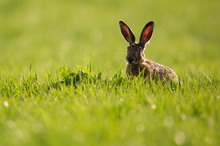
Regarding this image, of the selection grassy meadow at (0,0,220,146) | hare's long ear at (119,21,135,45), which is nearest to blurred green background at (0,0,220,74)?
hare's long ear at (119,21,135,45)

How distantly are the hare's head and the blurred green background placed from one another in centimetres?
454

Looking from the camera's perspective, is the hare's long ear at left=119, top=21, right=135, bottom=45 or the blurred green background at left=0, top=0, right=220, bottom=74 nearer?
the hare's long ear at left=119, top=21, right=135, bottom=45

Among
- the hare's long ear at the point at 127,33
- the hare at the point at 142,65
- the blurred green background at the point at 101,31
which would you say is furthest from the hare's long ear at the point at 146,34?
the blurred green background at the point at 101,31

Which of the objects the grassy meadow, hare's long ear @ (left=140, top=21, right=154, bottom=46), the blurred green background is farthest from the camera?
the blurred green background

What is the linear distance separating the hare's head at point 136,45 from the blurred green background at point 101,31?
4.54m

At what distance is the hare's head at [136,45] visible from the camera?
751 cm

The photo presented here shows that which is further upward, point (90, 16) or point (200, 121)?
point (90, 16)

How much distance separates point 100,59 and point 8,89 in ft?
24.5

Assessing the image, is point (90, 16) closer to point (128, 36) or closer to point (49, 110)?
point (128, 36)

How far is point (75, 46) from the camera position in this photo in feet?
55.6

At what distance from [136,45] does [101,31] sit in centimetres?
1228

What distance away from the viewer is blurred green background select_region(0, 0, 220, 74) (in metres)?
14.5

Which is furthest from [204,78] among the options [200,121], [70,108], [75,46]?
[75,46]

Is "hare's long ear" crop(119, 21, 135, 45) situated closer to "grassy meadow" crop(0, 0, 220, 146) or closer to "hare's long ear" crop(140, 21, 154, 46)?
"hare's long ear" crop(140, 21, 154, 46)
